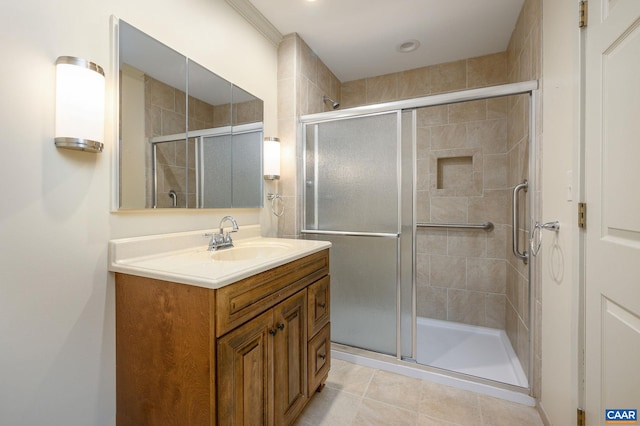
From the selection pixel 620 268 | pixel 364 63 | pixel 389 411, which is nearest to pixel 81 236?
pixel 389 411

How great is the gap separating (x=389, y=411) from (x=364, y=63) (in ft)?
9.40

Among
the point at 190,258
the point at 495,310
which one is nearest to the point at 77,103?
the point at 190,258

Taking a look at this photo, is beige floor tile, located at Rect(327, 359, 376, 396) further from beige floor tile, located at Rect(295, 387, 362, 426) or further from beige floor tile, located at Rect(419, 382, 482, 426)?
beige floor tile, located at Rect(419, 382, 482, 426)

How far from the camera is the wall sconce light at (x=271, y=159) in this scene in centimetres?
205

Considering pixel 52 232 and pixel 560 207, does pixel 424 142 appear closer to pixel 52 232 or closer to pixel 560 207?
pixel 560 207

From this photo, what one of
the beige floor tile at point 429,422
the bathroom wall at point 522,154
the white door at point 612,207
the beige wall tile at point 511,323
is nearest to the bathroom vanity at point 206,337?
the beige floor tile at point 429,422

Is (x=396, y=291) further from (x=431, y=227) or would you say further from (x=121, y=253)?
(x=121, y=253)

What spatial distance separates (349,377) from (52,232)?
1791 millimetres

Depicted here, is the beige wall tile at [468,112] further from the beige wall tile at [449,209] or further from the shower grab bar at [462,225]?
the shower grab bar at [462,225]

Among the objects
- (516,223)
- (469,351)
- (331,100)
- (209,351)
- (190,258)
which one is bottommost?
(469,351)

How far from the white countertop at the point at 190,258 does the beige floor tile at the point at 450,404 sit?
110 centimetres

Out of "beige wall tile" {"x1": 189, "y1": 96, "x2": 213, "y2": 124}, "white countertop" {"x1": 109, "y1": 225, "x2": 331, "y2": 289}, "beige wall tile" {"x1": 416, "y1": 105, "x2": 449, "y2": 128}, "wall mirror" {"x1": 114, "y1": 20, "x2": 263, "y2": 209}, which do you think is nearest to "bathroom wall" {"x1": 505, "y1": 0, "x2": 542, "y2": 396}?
"beige wall tile" {"x1": 416, "y1": 105, "x2": 449, "y2": 128}

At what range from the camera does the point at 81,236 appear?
1.07 meters

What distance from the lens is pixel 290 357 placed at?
1322 mm
